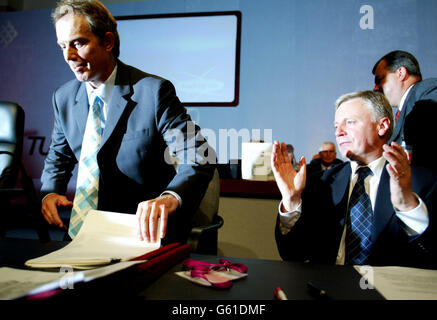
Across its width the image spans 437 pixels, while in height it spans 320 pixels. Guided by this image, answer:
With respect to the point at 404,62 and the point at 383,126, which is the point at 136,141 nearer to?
the point at 383,126

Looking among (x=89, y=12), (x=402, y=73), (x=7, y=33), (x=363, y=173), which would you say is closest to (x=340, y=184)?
(x=363, y=173)

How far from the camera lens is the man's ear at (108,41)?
124cm

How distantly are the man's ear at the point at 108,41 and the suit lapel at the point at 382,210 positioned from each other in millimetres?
1142

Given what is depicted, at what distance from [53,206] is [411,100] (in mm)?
2082

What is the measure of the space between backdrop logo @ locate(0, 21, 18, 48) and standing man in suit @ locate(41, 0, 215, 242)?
4.10 meters

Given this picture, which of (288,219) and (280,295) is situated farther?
(288,219)

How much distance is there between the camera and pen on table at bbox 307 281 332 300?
0.54 m

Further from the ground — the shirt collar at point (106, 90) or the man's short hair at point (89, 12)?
the man's short hair at point (89, 12)

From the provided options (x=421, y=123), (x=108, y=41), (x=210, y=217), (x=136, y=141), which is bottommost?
(x=210, y=217)

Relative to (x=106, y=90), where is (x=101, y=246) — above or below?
below

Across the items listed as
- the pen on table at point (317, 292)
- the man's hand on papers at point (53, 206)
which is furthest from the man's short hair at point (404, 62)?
the man's hand on papers at point (53, 206)

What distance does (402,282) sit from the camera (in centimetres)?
64

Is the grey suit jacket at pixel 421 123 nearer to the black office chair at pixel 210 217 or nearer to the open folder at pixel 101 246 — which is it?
the black office chair at pixel 210 217

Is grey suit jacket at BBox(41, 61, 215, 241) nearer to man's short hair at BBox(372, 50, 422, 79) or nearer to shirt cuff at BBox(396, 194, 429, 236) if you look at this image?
shirt cuff at BBox(396, 194, 429, 236)
